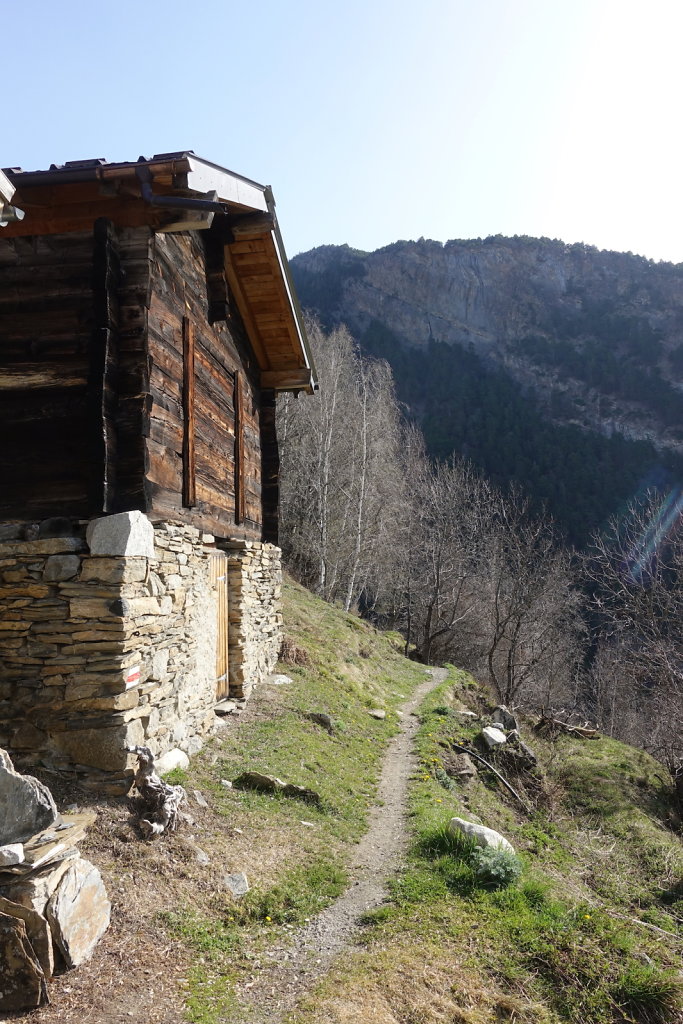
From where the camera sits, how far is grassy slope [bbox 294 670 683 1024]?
4.29 meters

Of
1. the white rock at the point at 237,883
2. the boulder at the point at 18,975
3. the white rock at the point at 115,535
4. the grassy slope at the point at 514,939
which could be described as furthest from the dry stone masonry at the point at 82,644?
the grassy slope at the point at 514,939

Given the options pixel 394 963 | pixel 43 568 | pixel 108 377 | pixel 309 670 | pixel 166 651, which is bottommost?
pixel 309 670

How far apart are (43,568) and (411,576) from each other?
23.6m

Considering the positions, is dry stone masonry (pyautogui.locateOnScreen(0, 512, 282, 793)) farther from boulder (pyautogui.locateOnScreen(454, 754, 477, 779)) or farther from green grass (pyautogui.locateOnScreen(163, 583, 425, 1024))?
boulder (pyautogui.locateOnScreen(454, 754, 477, 779))

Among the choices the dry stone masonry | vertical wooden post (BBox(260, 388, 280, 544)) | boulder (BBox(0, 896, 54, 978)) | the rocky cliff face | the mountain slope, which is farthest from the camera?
the rocky cliff face

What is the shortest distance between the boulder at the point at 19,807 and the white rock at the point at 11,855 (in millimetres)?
307

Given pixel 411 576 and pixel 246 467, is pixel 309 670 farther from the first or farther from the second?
pixel 411 576

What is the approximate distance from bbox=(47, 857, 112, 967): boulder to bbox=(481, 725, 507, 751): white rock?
9.53 meters

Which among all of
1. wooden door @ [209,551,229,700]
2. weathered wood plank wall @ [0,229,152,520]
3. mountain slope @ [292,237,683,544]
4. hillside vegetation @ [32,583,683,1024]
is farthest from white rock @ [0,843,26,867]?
mountain slope @ [292,237,683,544]

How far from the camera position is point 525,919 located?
5406 millimetres

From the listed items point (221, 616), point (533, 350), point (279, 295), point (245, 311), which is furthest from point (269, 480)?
point (533, 350)

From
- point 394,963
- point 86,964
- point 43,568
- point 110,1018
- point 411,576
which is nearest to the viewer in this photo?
point 110,1018

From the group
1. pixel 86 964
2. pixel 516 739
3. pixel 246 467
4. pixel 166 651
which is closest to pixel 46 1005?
pixel 86 964

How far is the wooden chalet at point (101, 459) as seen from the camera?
598 cm
